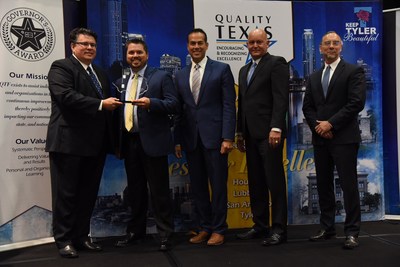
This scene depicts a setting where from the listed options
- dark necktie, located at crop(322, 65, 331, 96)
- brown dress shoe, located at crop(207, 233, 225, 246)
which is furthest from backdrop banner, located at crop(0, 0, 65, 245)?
dark necktie, located at crop(322, 65, 331, 96)

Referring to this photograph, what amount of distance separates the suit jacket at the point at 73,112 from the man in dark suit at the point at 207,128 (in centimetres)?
75

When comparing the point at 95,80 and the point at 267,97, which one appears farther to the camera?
the point at 267,97

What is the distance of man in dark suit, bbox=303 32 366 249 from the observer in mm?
3215

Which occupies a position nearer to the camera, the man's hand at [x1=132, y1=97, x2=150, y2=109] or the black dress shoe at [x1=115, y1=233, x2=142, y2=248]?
the man's hand at [x1=132, y1=97, x2=150, y2=109]

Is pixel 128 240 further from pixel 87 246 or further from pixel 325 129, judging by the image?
pixel 325 129

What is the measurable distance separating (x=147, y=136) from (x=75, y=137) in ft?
1.83

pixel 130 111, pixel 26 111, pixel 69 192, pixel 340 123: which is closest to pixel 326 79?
pixel 340 123

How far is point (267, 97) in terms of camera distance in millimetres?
3385

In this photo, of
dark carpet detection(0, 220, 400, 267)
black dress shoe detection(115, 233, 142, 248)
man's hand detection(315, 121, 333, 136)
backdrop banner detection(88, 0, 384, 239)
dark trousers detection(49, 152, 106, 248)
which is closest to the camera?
dark carpet detection(0, 220, 400, 267)

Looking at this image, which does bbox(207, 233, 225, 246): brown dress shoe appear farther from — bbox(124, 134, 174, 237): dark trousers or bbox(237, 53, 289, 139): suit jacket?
bbox(237, 53, 289, 139): suit jacket

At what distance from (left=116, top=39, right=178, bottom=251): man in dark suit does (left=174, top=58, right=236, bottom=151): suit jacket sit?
0.63 ft

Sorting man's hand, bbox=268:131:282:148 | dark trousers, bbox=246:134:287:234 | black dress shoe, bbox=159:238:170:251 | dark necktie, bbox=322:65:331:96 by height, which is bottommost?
black dress shoe, bbox=159:238:170:251

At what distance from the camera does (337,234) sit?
3.74 metres

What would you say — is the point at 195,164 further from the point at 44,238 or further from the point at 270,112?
the point at 44,238
